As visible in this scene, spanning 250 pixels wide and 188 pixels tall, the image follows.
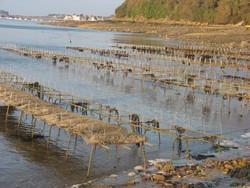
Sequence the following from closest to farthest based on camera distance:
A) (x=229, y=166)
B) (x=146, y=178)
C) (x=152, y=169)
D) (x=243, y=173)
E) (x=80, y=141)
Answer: (x=146, y=178) < (x=243, y=173) < (x=229, y=166) < (x=152, y=169) < (x=80, y=141)

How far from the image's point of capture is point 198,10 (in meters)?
153

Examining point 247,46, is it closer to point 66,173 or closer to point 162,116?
point 162,116

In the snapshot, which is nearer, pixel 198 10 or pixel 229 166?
pixel 229 166

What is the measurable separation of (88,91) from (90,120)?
678 inches

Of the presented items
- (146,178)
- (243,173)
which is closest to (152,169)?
(146,178)

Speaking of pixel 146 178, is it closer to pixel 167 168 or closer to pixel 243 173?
Answer: pixel 167 168

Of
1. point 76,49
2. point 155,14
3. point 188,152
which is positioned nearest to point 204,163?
point 188,152

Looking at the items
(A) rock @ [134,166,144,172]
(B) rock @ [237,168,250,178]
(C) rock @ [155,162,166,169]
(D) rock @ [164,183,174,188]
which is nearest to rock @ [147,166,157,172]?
(C) rock @ [155,162,166,169]

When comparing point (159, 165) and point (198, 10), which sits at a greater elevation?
point (198, 10)

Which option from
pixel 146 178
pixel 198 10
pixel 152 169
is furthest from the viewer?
pixel 198 10

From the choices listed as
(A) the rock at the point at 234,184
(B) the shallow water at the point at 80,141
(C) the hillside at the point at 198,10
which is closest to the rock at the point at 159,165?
(B) the shallow water at the point at 80,141

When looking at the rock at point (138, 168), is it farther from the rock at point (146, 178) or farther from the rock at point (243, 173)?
the rock at point (243, 173)

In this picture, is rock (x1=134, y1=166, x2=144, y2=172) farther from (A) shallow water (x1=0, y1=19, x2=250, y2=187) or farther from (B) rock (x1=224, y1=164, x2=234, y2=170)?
A: (B) rock (x1=224, y1=164, x2=234, y2=170)

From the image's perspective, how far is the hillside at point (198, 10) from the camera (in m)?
130
